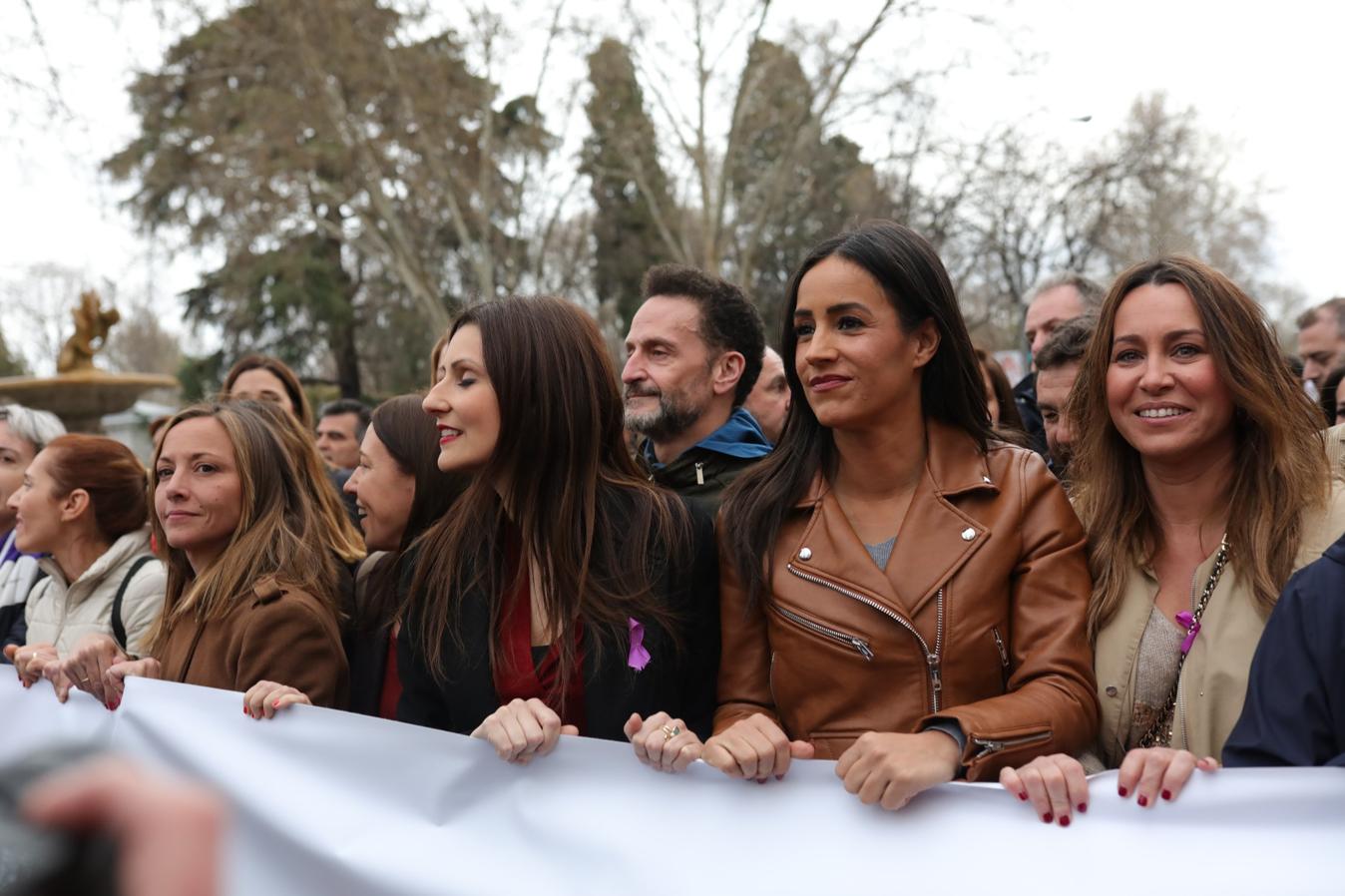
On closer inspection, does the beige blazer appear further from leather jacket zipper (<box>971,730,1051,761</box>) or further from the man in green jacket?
the man in green jacket

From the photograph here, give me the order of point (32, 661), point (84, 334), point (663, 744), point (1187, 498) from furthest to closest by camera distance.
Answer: point (84, 334), point (32, 661), point (1187, 498), point (663, 744)

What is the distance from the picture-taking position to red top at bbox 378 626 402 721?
11.9ft

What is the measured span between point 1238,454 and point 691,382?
1.93 m

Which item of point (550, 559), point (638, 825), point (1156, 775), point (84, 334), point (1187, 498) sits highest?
point (84, 334)

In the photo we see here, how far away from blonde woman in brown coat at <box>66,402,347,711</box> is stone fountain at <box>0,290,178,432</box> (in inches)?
519

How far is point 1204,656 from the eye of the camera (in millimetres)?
2660

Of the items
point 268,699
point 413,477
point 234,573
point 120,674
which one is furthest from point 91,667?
point 413,477

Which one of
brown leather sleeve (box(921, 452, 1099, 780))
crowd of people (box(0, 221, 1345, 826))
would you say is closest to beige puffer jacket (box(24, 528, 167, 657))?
crowd of people (box(0, 221, 1345, 826))

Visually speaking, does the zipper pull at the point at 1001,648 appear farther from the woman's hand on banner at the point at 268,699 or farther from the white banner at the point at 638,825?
the woman's hand on banner at the point at 268,699

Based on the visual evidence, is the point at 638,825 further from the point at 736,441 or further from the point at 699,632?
the point at 736,441

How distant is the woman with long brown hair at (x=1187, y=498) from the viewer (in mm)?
2670

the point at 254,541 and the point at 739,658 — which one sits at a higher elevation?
the point at 254,541

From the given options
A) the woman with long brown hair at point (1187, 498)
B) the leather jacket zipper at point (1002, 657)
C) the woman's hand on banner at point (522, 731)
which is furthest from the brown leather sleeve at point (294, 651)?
the woman with long brown hair at point (1187, 498)

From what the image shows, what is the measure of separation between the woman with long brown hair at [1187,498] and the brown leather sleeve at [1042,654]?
95 millimetres
